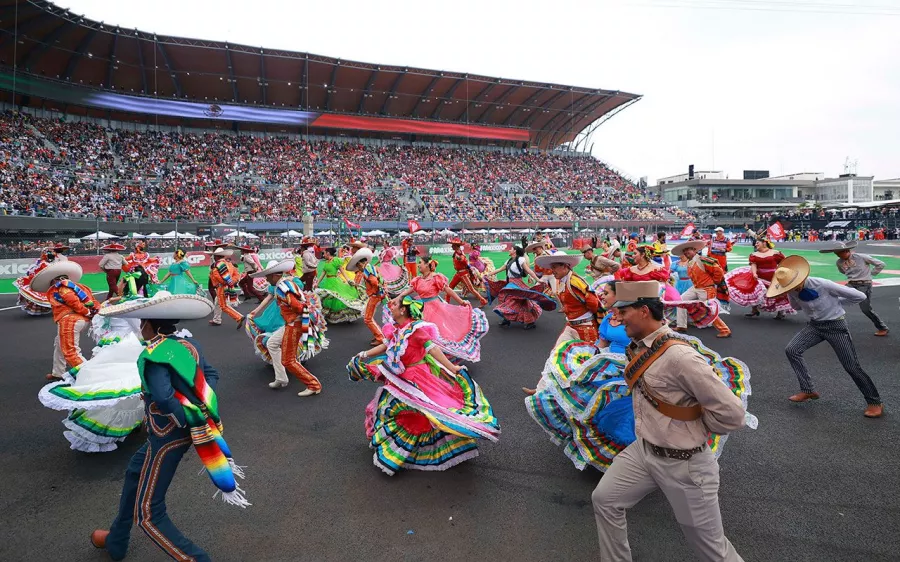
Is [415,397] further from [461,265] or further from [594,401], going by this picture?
[461,265]

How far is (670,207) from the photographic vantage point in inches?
2052

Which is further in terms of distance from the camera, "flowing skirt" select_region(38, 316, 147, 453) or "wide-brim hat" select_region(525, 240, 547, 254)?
"wide-brim hat" select_region(525, 240, 547, 254)

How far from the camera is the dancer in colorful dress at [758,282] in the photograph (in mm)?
9406

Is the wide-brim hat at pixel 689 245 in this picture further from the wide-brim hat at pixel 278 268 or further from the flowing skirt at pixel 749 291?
the wide-brim hat at pixel 278 268

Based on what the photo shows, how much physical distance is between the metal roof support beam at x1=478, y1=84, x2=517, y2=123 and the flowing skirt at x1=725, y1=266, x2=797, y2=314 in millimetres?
39169

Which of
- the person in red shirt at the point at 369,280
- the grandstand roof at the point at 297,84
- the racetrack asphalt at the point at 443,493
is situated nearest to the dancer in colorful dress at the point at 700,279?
the racetrack asphalt at the point at 443,493

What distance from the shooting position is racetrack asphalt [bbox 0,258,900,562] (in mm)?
3340

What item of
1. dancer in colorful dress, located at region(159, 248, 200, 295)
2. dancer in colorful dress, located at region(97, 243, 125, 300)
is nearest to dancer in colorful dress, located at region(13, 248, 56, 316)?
dancer in colorful dress, located at region(97, 243, 125, 300)

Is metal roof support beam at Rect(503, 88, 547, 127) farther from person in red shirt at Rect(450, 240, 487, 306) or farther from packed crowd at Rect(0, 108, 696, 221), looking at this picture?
person in red shirt at Rect(450, 240, 487, 306)

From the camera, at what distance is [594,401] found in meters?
3.70

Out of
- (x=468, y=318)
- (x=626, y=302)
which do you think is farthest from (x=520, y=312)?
(x=626, y=302)

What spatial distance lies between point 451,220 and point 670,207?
25882mm

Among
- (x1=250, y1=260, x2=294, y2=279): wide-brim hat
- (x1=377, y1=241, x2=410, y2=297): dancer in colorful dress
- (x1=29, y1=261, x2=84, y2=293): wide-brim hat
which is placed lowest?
(x1=377, y1=241, x2=410, y2=297): dancer in colorful dress

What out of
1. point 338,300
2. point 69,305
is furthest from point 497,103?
point 69,305
